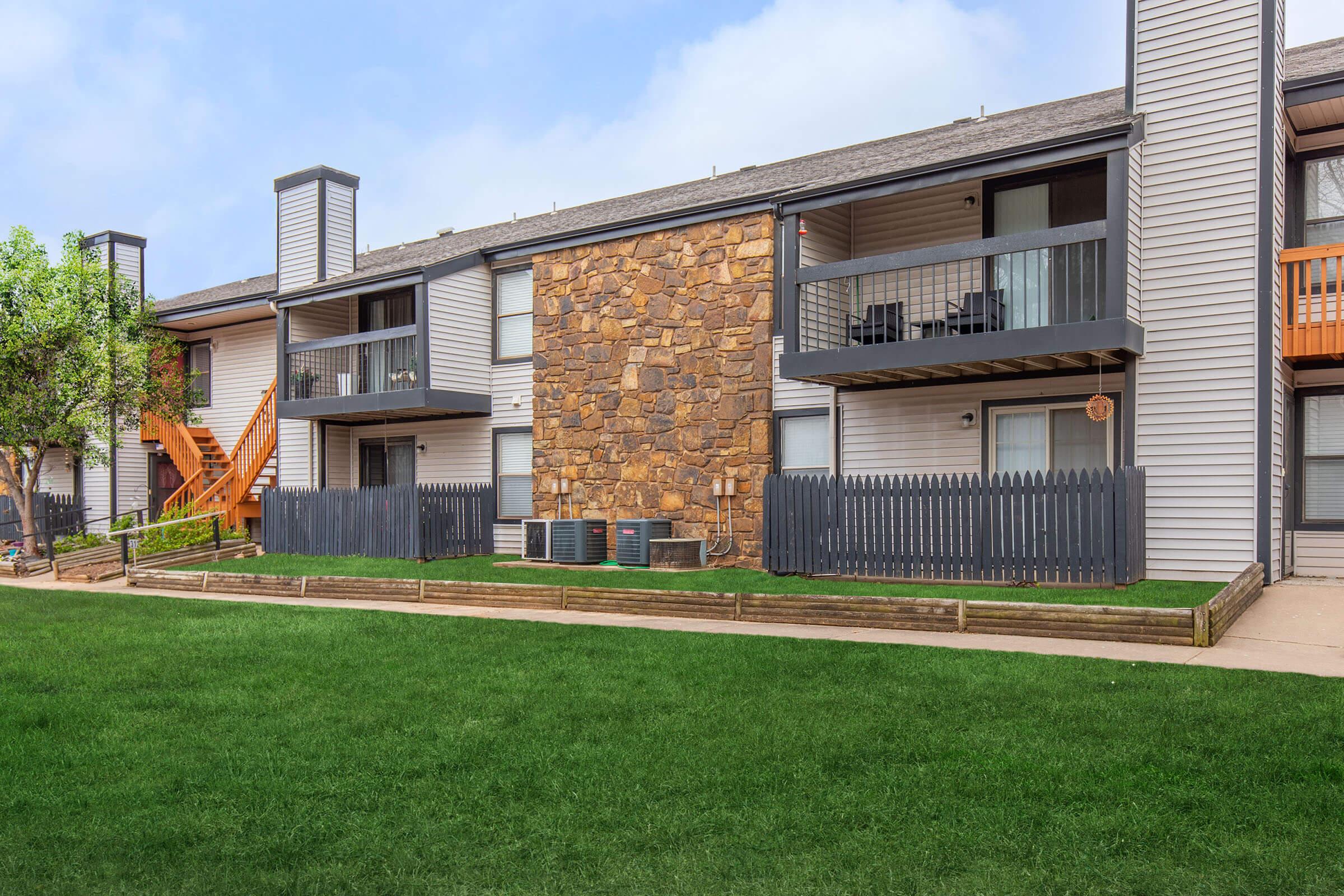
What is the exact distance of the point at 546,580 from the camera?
547 inches

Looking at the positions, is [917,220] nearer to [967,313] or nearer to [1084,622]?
[967,313]

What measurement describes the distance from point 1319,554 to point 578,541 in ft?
33.3

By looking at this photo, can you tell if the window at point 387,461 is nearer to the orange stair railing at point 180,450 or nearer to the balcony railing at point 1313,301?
the orange stair railing at point 180,450

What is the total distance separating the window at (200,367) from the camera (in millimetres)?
24891

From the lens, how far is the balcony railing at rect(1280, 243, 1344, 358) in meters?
12.1

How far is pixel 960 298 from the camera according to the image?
14492mm

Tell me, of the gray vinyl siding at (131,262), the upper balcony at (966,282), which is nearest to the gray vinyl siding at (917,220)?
the upper balcony at (966,282)

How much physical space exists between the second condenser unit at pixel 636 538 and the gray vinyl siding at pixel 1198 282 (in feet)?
22.6

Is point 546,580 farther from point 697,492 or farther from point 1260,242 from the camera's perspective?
point 1260,242

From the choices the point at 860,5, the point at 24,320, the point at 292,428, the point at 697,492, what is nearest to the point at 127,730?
the point at 697,492

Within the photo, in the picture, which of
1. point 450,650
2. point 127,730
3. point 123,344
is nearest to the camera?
point 127,730

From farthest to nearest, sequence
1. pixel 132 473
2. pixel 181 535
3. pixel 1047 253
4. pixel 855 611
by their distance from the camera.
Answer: pixel 132 473 < pixel 181 535 < pixel 1047 253 < pixel 855 611

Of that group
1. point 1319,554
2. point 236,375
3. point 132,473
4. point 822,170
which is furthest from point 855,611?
point 132,473

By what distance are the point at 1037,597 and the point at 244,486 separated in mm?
16924
